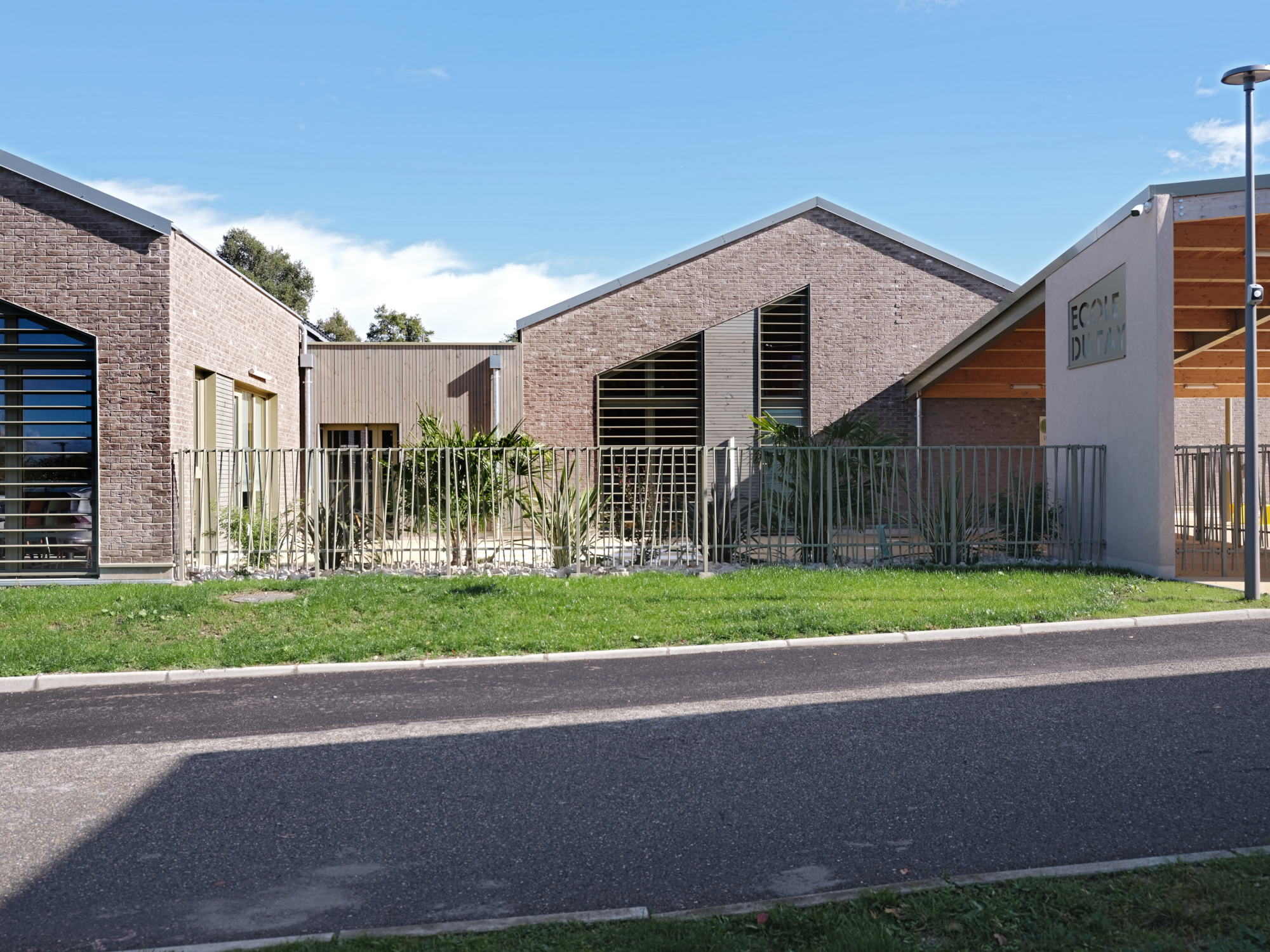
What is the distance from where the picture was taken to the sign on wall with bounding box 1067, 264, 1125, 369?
14969 millimetres

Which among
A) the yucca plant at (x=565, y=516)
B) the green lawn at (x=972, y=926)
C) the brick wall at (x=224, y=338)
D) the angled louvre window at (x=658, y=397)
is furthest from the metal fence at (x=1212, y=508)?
the brick wall at (x=224, y=338)

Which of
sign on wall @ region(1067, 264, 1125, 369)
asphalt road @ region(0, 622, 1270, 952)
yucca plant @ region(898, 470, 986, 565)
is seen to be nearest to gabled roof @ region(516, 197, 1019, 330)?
sign on wall @ region(1067, 264, 1125, 369)

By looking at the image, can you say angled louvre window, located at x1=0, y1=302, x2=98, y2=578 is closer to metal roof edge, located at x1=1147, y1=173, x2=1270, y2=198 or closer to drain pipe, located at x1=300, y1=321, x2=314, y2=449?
drain pipe, located at x1=300, y1=321, x2=314, y2=449

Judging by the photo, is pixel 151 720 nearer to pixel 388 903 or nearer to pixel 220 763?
pixel 220 763

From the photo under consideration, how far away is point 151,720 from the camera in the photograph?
7.40 metres

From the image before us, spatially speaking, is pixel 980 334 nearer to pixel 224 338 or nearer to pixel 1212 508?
pixel 1212 508

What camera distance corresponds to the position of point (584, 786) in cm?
568

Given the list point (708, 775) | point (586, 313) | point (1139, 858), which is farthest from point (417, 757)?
point (586, 313)

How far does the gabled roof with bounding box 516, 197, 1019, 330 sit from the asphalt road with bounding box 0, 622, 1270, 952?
15669 millimetres

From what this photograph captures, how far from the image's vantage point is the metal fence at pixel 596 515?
15.0 m

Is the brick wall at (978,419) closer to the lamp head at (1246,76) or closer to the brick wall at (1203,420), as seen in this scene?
the brick wall at (1203,420)

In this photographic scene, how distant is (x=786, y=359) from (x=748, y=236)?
2.99m

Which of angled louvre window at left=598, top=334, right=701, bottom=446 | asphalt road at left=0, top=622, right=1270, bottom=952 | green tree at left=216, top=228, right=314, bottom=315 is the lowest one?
asphalt road at left=0, top=622, right=1270, bottom=952

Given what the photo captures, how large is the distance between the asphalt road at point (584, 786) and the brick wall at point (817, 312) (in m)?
15.5
